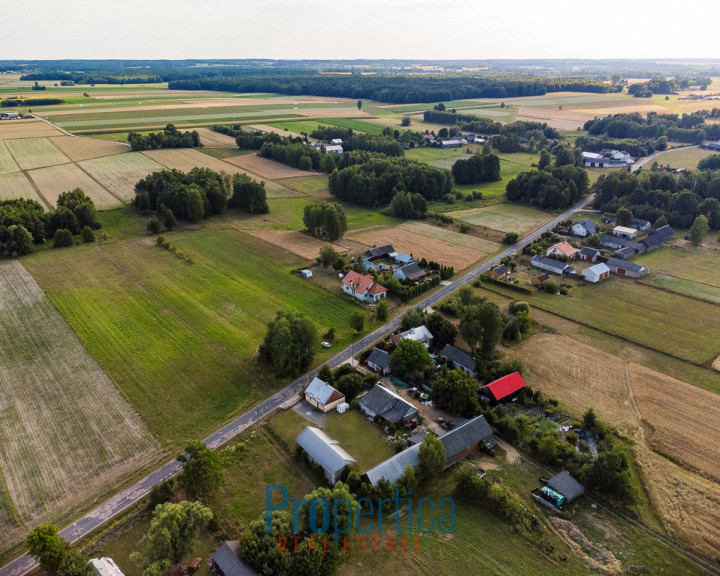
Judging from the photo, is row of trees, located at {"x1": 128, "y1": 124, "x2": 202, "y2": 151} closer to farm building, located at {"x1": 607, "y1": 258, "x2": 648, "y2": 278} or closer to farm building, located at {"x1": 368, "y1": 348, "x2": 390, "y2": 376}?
farm building, located at {"x1": 368, "y1": 348, "x2": 390, "y2": 376}

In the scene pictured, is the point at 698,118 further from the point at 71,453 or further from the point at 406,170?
the point at 71,453

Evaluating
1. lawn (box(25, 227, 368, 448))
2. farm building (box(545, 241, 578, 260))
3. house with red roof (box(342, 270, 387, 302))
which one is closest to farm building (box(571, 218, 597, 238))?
Result: farm building (box(545, 241, 578, 260))

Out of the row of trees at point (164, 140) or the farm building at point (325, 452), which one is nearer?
the farm building at point (325, 452)

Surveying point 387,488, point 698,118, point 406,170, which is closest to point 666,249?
point 406,170

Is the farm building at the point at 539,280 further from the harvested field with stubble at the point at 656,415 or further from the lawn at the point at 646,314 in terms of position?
the harvested field with stubble at the point at 656,415

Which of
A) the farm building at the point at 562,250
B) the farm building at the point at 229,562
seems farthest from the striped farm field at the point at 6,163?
the farm building at the point at 562,250

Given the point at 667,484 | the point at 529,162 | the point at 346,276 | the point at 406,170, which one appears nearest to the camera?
the point at 667,484

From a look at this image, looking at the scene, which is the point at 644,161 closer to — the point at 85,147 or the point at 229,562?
the point at 229,562
